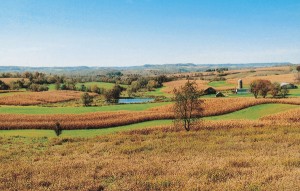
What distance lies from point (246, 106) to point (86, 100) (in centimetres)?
4159

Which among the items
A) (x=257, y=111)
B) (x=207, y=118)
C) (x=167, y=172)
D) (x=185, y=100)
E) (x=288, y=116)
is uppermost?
A: (x=167, y=172)

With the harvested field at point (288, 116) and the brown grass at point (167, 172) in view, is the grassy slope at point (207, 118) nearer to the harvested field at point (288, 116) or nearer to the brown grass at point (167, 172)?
the harvested field at point (288, 116)

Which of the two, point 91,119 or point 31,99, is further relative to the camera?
point 31,99

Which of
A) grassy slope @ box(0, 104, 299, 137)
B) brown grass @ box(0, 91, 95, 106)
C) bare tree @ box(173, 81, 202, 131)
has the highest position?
bare tree @ box(173, 81, 202, 131)

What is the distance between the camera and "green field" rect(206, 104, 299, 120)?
55.8 meters

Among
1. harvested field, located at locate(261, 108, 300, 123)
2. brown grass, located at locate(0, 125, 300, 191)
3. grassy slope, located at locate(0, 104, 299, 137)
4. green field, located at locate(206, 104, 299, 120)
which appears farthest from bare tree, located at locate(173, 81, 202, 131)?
brown grass, located at locate(0, 125, 300, 191)

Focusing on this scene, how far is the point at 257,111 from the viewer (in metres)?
58.5

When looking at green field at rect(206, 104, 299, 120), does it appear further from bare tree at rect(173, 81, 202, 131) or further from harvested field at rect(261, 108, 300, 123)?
bare tree at rect(173, 81, 202, 131)

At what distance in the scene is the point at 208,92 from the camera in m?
114

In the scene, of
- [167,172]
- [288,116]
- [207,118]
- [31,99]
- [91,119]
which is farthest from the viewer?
[31,99]

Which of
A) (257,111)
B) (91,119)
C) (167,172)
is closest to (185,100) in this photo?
(91,119)

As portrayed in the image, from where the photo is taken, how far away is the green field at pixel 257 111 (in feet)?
183

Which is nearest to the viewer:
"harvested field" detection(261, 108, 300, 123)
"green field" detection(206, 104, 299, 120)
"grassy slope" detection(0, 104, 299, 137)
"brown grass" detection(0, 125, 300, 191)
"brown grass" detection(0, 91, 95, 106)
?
"brown grass" detection(0, 125, 300, 191)

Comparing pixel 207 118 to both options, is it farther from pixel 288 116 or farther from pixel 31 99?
pixel 31 99
